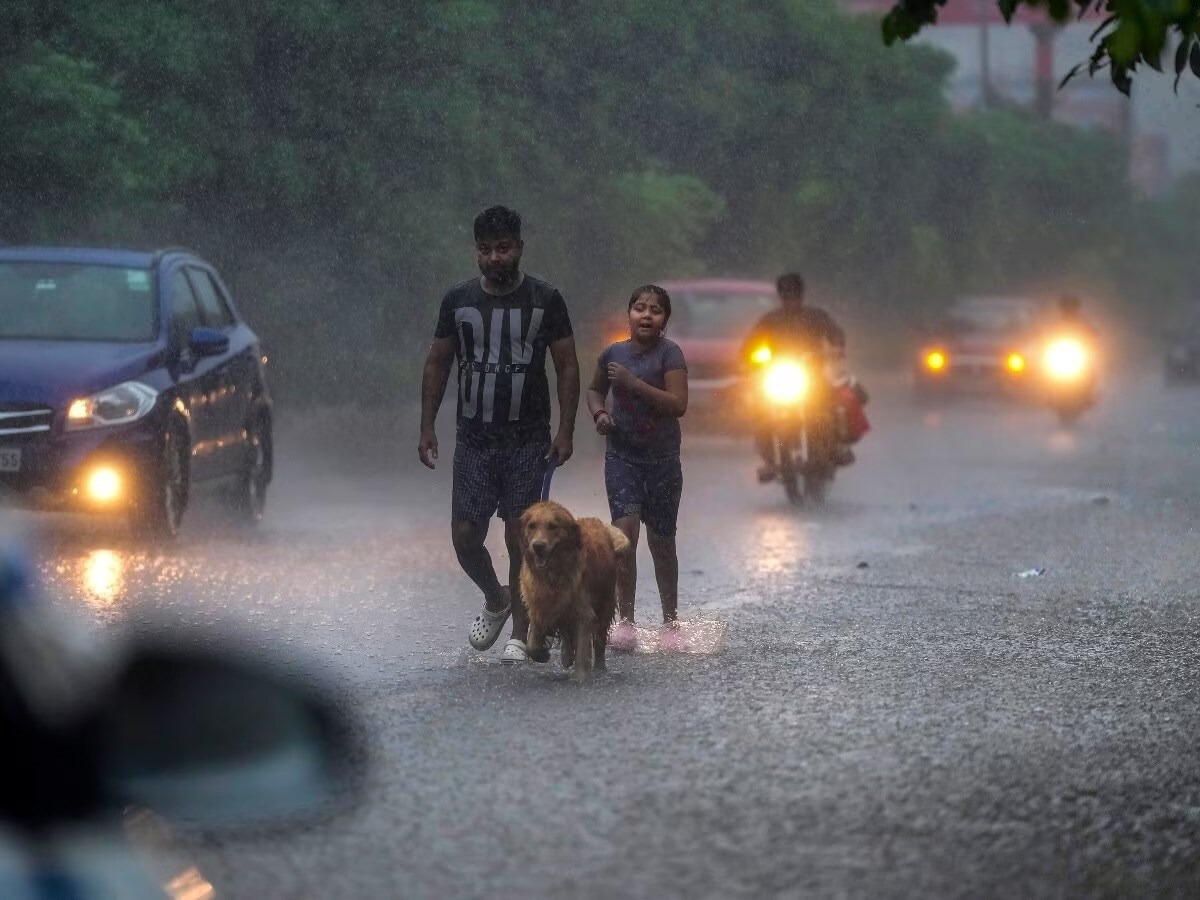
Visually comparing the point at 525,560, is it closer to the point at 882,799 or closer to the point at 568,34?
the point at 882,799

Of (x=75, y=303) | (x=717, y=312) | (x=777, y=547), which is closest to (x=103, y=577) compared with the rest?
(x=75, y=303)

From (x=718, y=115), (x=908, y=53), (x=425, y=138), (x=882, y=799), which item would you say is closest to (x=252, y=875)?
(x=882, y=799)

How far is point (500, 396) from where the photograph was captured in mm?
9141

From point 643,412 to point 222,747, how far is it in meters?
3.15

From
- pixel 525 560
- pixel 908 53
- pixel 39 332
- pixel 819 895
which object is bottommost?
pixel 819 895

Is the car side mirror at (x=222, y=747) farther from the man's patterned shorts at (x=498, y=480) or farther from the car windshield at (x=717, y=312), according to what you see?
the car windshield at (x=717, y=312)

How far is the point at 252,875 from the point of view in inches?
223

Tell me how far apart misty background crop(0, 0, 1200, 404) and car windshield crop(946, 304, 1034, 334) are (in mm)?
3198

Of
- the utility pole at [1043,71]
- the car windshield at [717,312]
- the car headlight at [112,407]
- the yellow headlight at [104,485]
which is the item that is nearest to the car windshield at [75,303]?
the car headlight at [112,407]

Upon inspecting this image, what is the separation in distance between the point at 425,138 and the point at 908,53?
2073 cm

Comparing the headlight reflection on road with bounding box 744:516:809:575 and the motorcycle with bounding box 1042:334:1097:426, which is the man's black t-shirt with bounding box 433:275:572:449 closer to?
the headlight reflection on road with bounding box 744:516:809:575

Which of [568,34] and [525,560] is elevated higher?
[568,34]

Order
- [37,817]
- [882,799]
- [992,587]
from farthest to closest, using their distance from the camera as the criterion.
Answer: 1. [992,587]
2. [882,799]
3. [37,817]

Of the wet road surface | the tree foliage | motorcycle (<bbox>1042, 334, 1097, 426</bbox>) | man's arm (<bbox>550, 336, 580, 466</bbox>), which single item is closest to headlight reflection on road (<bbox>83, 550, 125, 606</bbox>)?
the wet road surface
